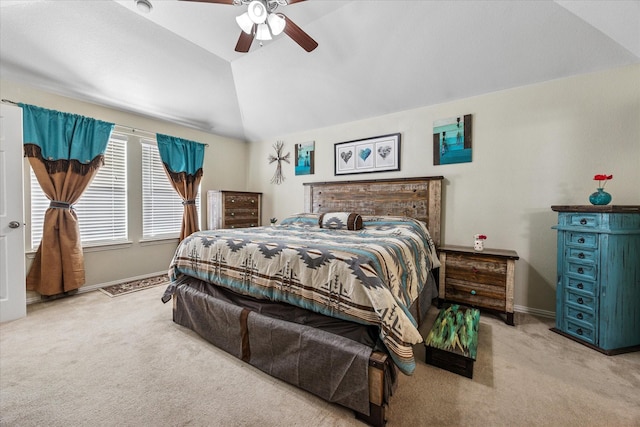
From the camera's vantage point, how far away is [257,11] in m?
1.92

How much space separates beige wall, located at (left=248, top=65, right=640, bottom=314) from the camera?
7.84 ft

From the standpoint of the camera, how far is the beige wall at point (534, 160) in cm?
239

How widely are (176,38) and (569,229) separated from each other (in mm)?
4343

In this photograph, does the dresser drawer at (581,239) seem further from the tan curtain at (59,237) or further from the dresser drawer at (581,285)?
the tan curtain at (59,237)

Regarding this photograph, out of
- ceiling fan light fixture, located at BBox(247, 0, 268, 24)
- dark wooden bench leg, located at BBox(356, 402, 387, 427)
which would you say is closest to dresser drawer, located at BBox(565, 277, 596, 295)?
dark wooden bench leg, located at BBox(356, 402, 387, 427)

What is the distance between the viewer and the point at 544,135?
8.83ft

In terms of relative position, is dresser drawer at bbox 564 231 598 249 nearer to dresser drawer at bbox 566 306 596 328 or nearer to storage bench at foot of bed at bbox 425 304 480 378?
dresser drawer at bbox 566 306 596 328

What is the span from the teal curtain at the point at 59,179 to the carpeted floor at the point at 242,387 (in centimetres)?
90

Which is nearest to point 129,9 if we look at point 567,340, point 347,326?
point 347,326

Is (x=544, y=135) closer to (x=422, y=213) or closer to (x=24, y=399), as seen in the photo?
(x=422, y=213)

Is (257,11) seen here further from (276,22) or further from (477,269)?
(477,269)

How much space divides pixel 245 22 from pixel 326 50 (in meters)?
1.16

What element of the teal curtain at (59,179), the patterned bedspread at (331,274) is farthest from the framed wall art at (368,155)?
the teal curtain at (59,179)

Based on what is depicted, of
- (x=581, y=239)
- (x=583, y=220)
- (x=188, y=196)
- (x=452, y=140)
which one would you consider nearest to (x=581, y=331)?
(x=581, y=239)
